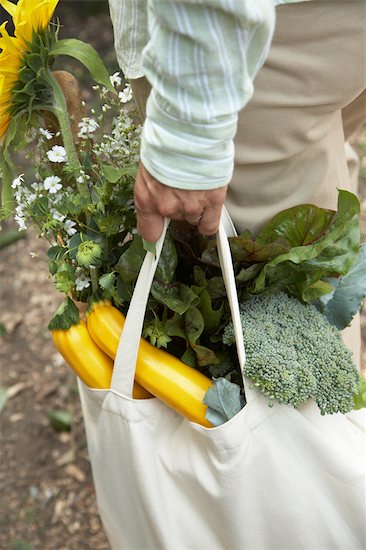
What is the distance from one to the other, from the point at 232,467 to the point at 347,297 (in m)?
0.37

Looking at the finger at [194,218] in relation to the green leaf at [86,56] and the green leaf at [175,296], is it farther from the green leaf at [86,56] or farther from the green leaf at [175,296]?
the green leaf at [86,56]

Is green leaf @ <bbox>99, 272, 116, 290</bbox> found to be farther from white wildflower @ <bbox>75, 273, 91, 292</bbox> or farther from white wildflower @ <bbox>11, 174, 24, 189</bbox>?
white wildflower @ <bbox>11, 174, 24, 189</bbox>

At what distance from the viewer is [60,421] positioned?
2.10m

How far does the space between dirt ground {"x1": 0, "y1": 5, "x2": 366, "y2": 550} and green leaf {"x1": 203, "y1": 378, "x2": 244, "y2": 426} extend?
2.15 ft

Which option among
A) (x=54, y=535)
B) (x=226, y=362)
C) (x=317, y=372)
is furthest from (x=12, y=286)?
(x=317, y=372)

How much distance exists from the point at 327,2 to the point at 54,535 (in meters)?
1.43

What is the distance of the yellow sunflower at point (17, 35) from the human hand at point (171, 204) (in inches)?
12.7

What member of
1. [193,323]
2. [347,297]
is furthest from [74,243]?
[347,297]

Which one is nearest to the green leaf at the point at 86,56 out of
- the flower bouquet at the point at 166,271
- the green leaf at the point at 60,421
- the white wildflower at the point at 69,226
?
the flower bouquet at the point at 166,271

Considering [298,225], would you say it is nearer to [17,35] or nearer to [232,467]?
[232,467]

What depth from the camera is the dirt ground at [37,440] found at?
75.0 inches

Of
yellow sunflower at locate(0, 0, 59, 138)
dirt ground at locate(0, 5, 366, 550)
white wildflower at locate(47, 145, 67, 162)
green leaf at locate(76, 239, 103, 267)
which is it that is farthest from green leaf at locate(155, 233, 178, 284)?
dirt ground at locate(0, 5, 366, 550)

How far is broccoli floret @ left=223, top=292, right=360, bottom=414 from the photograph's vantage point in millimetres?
1167

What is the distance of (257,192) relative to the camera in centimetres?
129
